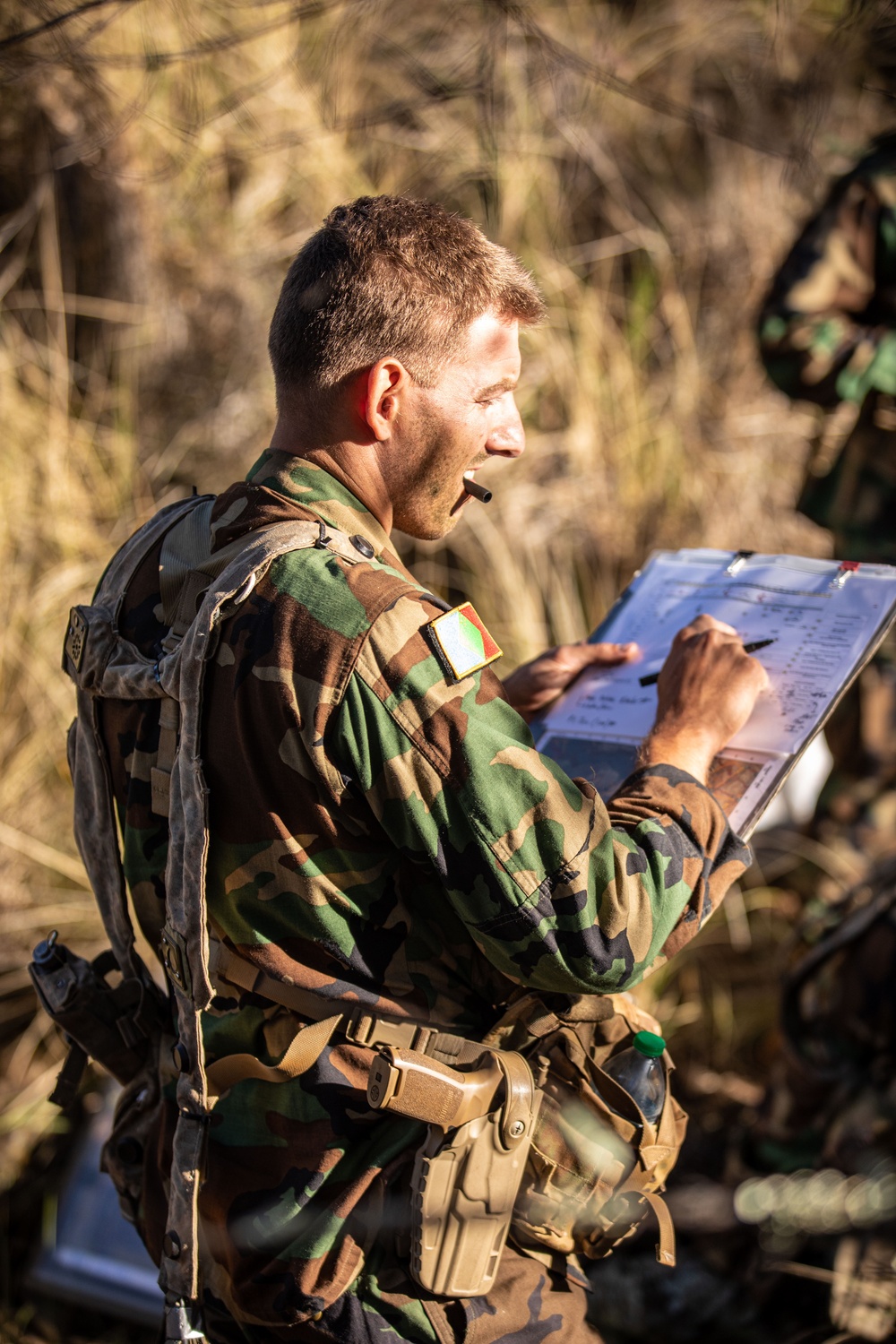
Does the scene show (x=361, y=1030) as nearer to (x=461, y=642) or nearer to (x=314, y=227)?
(x=461, y=642)

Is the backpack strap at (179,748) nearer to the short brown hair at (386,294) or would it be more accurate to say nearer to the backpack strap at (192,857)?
the backpack strap at (192,857)

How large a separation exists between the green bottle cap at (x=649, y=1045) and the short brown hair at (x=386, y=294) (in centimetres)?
96

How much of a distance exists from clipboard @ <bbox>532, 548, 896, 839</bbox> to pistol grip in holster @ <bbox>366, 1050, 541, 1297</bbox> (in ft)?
1.45

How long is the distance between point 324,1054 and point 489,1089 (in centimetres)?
21

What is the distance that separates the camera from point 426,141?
4.95 meters

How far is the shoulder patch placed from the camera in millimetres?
1267

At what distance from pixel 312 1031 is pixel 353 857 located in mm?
220

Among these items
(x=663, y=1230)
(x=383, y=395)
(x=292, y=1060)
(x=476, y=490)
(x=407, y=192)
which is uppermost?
(x=407, y=192)

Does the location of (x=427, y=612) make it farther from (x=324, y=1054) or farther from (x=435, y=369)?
(x=324, y=1054)

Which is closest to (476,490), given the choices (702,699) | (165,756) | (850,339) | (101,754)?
(702,699)

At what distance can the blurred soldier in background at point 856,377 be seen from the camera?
351 cm

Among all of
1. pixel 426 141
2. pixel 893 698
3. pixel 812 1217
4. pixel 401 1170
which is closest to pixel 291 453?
pixel 401 1170

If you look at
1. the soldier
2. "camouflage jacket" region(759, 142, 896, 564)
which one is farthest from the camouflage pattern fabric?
"camouflage jacket" region(759, 142, 896, 564)

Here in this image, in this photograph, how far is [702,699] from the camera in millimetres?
1560
